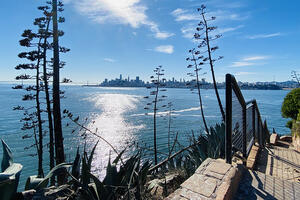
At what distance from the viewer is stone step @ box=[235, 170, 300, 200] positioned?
1716 millimetres

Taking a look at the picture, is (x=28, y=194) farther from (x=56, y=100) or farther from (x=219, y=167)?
(x=56, y=100)

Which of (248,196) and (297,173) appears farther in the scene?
(297,173)

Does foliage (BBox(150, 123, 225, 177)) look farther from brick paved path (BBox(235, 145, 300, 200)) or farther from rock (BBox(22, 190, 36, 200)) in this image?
rock (BBox(22, 190, 36, 200))

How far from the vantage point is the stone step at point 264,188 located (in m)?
1.72

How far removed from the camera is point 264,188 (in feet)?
6.03

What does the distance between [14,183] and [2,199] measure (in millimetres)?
114

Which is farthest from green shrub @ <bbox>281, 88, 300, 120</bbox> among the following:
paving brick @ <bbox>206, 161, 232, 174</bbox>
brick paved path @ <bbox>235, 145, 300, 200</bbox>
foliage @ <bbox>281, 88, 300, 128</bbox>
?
paving brick @ <bbox>206, 161, 232, 174</bbox>

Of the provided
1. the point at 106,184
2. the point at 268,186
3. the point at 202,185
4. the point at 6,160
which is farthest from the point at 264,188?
the point at 6,160

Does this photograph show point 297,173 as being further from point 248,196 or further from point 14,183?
point 14,183

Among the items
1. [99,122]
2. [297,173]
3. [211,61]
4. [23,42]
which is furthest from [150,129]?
[297,173]

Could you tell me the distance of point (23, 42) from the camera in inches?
250

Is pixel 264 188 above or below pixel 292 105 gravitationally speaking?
below

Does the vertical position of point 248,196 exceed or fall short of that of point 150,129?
it exceeds it

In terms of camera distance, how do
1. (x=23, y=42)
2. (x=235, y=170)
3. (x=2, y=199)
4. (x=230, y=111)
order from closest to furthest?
(x=2, y=199) → (x=235, y=170) → (x=230, y=111) → (x=23, y=42)
